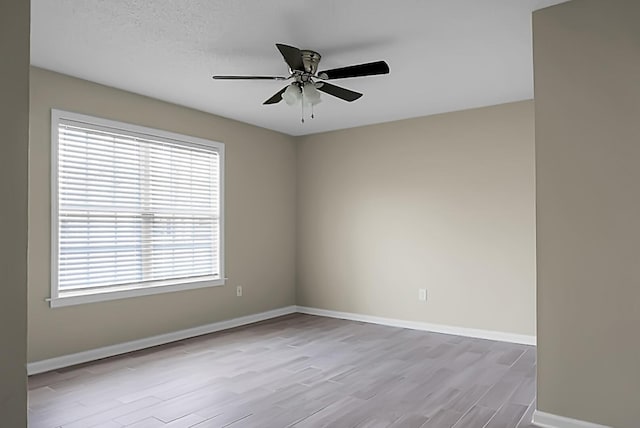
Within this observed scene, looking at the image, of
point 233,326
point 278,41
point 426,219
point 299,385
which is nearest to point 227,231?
point 233,326

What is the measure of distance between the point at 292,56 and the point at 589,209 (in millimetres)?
2032

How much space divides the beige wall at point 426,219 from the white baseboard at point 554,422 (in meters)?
2.09

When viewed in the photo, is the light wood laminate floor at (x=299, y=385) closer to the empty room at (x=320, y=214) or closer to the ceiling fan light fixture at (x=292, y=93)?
the empty room at (x=320, y=214)

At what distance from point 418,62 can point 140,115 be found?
2.76 metres

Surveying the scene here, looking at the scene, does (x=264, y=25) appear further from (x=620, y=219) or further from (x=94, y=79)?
(x=620, y=219)

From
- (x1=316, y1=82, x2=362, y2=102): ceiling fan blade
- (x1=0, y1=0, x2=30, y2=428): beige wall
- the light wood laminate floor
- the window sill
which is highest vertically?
(x1=316, y1=82, x2=362, y2=102): ceiling fan blade

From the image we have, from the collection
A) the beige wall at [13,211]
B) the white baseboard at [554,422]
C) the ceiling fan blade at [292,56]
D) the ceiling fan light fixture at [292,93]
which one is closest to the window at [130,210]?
the ceiling fan light fixture at [292,93]

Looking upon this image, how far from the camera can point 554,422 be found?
264 cm

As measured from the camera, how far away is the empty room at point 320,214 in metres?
2.54

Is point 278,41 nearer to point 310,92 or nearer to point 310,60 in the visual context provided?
point 310,60

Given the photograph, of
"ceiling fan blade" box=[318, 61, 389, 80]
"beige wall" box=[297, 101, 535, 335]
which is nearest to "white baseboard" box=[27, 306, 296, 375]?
"beige wall" box=[297, 101, 535, 335]

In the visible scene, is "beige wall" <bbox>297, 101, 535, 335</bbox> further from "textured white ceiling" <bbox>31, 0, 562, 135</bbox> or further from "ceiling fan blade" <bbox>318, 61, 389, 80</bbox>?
"ceiling fan blade" <bbox>318, 61, 389, 80</bbox>

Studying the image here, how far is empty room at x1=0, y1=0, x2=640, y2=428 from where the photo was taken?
2.54 metres

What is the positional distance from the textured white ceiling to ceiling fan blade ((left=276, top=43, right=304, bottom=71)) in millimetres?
189
